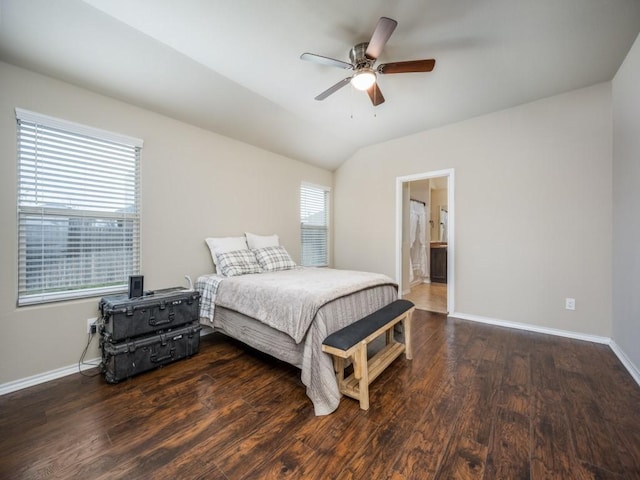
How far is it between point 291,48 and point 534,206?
10.4ft

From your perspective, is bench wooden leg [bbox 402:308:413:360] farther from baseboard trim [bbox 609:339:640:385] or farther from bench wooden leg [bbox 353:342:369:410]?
baseboard trim [bbox 609:339:640:385]

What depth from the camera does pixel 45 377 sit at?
205cm

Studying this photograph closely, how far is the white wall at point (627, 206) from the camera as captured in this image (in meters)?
2.09

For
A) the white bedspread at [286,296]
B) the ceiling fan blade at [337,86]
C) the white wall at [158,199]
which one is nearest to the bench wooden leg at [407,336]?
the white bedspread at [286,296]

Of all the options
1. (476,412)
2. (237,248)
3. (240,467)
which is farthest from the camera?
(237,248)

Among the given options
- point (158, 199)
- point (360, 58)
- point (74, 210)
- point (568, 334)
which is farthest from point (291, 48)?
point (568, 334)

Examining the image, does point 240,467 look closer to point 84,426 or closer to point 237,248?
point 84,426

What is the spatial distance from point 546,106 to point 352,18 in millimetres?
2599

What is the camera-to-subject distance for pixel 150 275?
104 inches

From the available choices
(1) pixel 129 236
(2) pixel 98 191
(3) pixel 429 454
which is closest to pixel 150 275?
(1) pixel 129 236

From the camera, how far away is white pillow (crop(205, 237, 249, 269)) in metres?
3.04

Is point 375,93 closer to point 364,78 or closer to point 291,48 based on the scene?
point 364,78

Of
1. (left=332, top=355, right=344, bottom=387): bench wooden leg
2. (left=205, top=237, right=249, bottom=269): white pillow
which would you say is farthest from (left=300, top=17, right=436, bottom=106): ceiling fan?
(left=332, top=355, right=344, bottom=387): bench wooden leg

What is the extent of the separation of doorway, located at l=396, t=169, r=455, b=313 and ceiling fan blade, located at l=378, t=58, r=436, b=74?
1.95 metres
